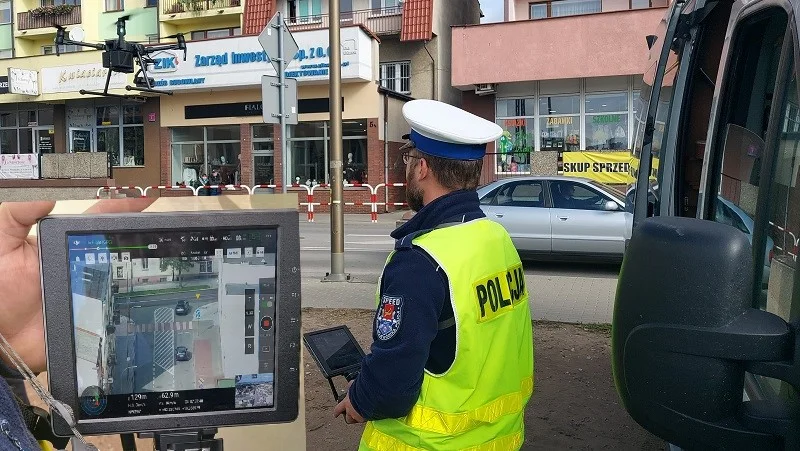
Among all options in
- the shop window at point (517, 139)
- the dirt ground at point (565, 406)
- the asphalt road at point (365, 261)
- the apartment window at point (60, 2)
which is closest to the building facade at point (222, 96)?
the apartment window at point (60, 2)

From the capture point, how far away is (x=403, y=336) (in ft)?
6.99

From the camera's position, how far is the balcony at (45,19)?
3559 cm

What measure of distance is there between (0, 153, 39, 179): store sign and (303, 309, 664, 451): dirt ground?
94.2 ft

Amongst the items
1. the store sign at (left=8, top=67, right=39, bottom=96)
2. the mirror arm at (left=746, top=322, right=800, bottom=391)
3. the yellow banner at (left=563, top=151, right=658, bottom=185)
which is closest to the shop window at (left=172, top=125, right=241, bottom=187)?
the store sign at (left=8, top=67, right=39, bottom=96)

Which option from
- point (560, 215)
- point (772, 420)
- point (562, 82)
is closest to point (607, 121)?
point (562, 82)

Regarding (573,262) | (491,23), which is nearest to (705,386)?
(573,262)

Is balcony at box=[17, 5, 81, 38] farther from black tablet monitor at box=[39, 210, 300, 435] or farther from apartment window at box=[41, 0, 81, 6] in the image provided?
black tablet monitor at box=[39, 210, 300, 435]

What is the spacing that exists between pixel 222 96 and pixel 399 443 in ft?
93.5

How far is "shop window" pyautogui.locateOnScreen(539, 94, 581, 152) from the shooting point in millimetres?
25672

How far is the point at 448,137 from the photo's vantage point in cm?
237

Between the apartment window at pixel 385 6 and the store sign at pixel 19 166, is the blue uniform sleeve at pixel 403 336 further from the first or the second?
the store sign at pixel 19 166

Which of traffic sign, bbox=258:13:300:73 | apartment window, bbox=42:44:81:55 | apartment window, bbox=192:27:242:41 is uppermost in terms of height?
apartment window, bbox=192:27:242:41

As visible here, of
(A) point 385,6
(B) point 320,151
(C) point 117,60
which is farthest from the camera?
(A) point 385,6

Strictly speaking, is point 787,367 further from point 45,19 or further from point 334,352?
point 45,19
